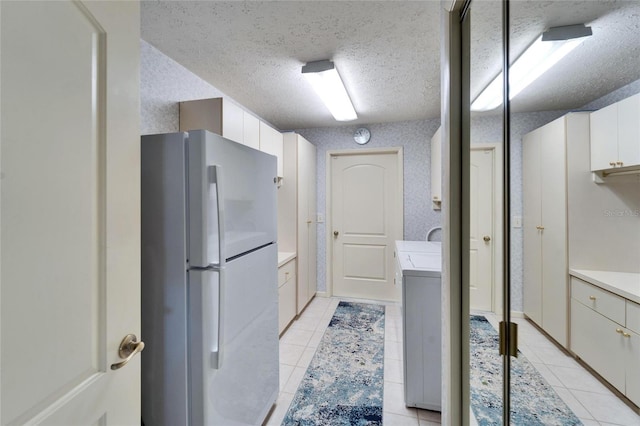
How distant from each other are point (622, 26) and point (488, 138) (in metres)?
0.56

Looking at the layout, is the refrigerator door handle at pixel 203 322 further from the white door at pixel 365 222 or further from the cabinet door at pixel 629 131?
the white door at pixel 365 222

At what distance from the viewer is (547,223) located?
0.61m

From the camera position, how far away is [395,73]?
2.13 meters

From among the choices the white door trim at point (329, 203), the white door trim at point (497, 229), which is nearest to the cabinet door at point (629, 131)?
the white door trim at point (497, 229)

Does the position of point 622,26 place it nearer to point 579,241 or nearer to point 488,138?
point 579,241

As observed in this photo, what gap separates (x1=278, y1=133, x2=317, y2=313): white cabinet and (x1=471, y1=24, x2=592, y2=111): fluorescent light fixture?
7.78 ft

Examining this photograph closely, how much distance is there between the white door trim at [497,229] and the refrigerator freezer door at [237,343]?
1.04m

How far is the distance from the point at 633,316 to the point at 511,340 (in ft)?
1.60

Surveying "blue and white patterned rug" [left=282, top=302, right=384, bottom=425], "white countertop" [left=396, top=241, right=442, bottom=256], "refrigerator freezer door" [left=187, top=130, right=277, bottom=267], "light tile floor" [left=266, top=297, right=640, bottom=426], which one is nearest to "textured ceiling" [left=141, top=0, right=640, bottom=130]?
"light tile floor" [left=266, top=297, right=640, bottom=426]

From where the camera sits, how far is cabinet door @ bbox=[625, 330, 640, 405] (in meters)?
0.36

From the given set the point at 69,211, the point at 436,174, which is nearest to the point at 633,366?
the point at 69,211

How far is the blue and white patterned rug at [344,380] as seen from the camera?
171 centimetres

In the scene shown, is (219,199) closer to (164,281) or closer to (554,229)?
(164,281)

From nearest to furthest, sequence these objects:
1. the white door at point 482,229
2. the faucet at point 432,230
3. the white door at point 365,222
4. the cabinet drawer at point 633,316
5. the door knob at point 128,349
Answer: the cabinet drawer at point 633,316, the door knob at point 128,349, the white door at point 482,229, the faucet at point 432,230, the white door at point 365,222
